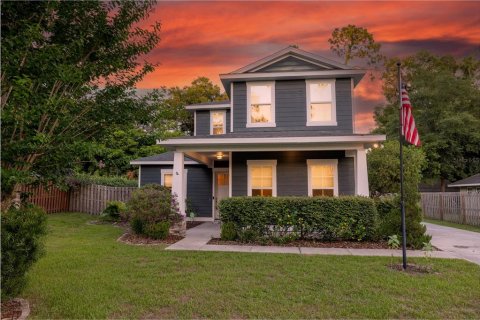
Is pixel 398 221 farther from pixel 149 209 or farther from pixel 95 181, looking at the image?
pixel 95 181

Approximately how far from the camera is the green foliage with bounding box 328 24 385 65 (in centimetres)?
3055

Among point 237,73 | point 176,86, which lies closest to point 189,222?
point 237,73

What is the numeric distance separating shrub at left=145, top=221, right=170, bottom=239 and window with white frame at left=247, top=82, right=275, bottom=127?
5219 mm

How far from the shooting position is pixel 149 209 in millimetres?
9922

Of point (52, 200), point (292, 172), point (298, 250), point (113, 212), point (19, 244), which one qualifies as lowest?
point (298, 250)

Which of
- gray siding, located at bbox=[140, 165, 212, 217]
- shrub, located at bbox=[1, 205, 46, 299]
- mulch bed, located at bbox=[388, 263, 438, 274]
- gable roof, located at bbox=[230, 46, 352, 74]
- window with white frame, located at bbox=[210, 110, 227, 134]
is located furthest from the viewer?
window with white frame, located at bbox=[210, 110, 227, 134]

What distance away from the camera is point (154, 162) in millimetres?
16781

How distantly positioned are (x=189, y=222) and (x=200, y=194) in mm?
1683

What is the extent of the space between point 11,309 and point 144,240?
5417 millimetres

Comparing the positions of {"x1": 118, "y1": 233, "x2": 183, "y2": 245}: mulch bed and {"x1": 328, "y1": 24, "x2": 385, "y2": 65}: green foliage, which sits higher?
{"x1": 328, "y1": 24, "x2": 385, "y2": 65}: green foliage

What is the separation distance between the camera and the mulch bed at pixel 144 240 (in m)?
9.45

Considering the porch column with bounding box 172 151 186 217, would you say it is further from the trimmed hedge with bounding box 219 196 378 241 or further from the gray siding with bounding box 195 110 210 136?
the gray siding with bounding box 195 110 210 136

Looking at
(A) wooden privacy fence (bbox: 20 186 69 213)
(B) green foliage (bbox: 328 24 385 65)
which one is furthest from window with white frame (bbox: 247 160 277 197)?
Answer: (B) green foliage (bbox: 328 24 385 65)

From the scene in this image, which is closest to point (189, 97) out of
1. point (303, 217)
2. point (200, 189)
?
point (200, 189)
